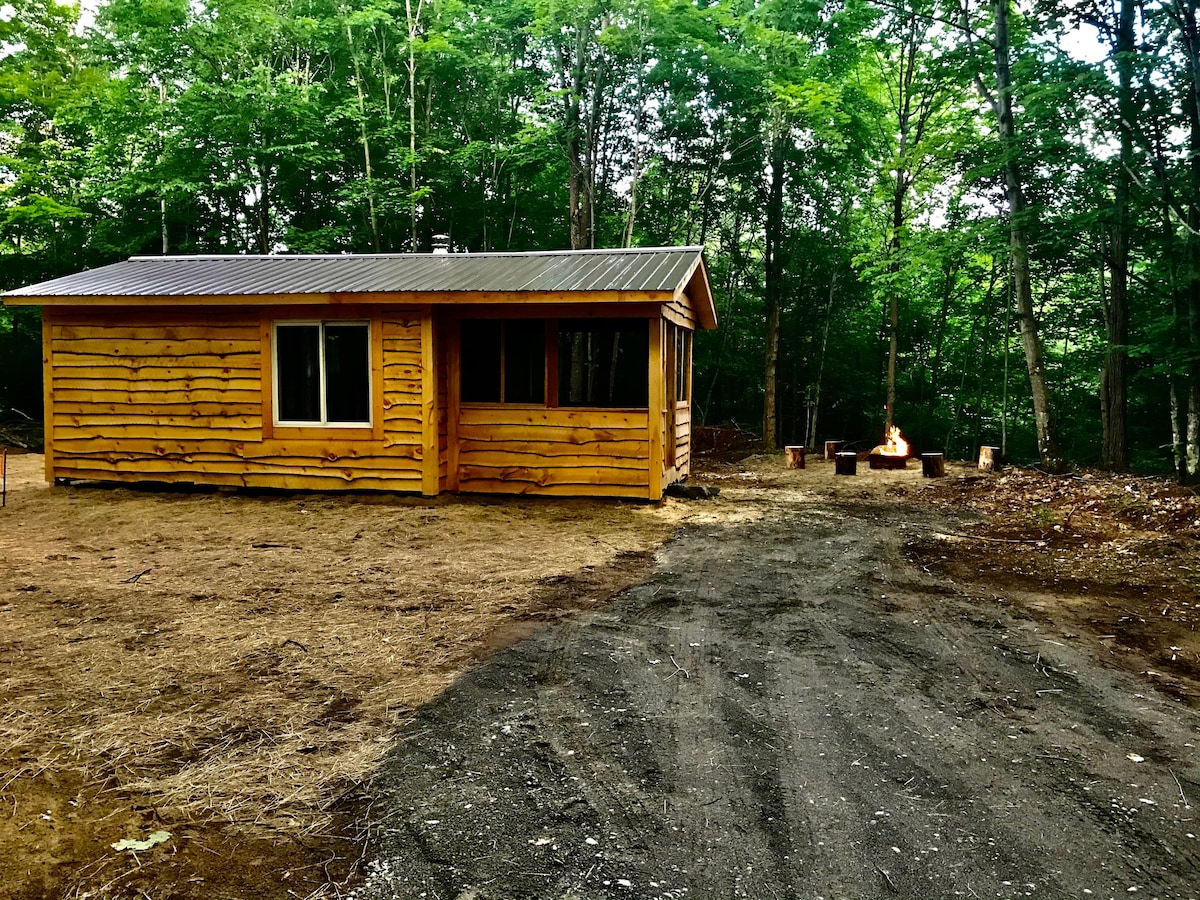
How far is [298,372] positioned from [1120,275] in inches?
482

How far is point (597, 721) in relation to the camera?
10.3 ft

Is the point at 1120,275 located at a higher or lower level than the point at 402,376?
higher

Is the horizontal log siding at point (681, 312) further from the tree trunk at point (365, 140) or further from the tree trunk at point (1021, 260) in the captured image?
the tree trunk at point (365, 140)

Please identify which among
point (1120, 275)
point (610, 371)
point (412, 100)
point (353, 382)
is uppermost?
point (412, 100)

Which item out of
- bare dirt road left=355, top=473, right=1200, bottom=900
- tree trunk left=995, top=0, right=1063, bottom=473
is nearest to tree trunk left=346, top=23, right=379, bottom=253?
tree trunk left=995, top=0, right=1063, bottom=473

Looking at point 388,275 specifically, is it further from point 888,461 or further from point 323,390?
point 888,461

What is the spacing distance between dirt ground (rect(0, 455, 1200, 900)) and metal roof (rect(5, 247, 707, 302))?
11.9ft

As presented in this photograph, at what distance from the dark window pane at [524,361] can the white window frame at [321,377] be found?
1725 millimetres

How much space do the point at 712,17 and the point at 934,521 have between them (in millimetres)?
12582

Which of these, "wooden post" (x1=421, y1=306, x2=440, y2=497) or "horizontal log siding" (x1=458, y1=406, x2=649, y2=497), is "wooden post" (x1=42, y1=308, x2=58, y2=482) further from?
"horizontal log siding" (x1=458, y1=406, x2=649, y2=497)

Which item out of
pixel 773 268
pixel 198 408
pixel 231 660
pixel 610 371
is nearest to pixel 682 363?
pixel 610 371

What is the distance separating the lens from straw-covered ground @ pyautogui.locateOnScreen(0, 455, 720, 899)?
2.23 meters

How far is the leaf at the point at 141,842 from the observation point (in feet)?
7.18

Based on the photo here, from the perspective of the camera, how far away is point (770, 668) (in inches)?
149
